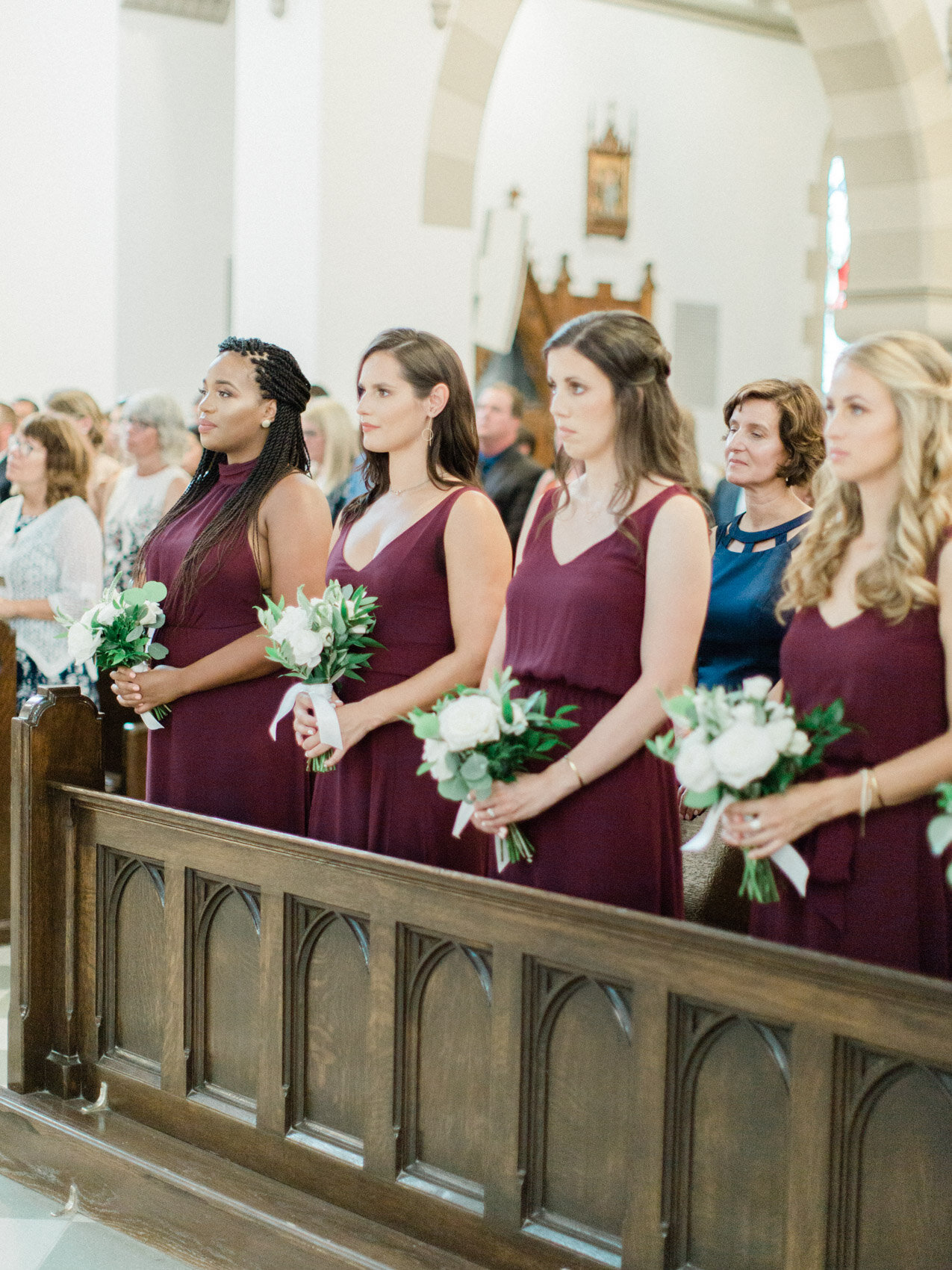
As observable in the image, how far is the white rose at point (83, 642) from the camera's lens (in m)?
3.31

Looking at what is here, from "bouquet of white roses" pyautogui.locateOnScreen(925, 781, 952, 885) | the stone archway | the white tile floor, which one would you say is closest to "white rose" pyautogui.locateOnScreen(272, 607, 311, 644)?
the white tile floor

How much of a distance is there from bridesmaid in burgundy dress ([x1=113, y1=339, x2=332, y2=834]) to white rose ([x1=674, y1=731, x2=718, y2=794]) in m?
1.47

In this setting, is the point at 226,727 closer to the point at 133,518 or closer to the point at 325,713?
the point at 325,713

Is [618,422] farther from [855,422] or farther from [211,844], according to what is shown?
[211,844]

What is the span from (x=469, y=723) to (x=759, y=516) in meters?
1.28

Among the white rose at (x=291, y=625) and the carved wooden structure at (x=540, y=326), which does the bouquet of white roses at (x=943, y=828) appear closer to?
the white rose at (x=291, y=625)

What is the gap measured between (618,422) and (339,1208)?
152 centimetres

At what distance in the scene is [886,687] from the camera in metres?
2.31

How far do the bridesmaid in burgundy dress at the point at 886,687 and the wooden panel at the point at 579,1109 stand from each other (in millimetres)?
356

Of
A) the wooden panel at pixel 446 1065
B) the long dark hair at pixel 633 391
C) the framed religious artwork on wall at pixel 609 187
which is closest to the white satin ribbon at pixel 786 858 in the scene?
the wooden panel at pixel 446 1065

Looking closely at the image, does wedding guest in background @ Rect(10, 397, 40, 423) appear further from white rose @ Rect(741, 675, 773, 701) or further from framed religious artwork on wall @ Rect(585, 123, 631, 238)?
framed religious artwork on wall @ Rect(585, 123, 631, 238)

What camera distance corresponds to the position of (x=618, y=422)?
8.77 ft

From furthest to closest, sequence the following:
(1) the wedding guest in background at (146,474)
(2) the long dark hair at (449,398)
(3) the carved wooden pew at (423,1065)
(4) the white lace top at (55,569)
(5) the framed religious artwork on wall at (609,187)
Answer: (5) the framed religious artwork on wall at (609,187) < (1) the wedding guest in background at (146,474) < (4) the white lace top at (55,569) < (2) the long dark hair at (449,398) < (3) the carved wooden pew at (423,1065)

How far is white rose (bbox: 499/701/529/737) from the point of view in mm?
2453
